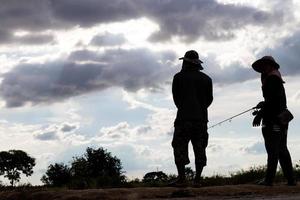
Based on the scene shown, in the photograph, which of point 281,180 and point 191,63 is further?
point 281,180

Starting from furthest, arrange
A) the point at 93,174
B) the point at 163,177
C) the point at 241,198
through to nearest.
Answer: the point at 93,174 < the point at 163,177 < the point at 241,198

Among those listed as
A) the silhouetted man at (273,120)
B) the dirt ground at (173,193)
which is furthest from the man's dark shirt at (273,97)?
the dirt ground at (173,193)

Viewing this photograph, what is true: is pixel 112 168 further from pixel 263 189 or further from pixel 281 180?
pixel 263 189

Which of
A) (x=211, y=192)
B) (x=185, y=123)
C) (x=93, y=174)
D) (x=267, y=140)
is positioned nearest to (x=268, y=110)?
(x=267, y=140)

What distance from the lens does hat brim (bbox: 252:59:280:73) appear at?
10711 mm

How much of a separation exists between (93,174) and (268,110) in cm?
655

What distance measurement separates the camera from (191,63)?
10.6m

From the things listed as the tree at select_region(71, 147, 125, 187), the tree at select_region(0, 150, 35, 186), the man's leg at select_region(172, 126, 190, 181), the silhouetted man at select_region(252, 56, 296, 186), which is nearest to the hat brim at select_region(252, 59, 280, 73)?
the silhouetted man at select_region(252, 56, 296, 186)

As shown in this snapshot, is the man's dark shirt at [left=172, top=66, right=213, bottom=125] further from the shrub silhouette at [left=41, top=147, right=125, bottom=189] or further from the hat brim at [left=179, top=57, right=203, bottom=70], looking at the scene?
the shrub silhouette at [left=41, top=147, right=125, bottom=189]

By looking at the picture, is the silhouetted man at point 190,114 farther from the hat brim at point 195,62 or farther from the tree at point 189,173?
the tree at point 189,173

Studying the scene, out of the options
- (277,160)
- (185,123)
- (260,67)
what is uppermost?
(260,67)

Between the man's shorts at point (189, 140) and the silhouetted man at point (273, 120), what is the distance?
945 millimetres

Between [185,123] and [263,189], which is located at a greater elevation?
[185,123]

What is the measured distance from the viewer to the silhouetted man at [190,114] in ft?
34.2
